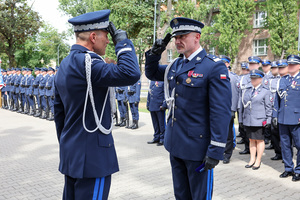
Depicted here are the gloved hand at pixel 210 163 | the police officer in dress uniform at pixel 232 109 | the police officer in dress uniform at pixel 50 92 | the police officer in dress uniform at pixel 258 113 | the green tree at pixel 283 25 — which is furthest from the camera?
the green tree at pixel 283 25

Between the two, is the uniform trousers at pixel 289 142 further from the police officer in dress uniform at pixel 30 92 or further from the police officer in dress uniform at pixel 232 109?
the police officer in dress uniform at pixel 30 92

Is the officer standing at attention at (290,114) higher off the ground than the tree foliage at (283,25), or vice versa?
the tree foliage at (283,25)

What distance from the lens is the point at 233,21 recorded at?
2941 cm

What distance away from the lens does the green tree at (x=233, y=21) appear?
28812 millimetres

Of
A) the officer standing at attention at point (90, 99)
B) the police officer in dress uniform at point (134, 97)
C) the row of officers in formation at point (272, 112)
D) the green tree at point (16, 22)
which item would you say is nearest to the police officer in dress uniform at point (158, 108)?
the police officer in dress uniform at point (134, 97)

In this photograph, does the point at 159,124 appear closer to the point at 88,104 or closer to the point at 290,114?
the point at 290,114

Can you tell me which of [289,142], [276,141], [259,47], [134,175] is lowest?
[134,175]

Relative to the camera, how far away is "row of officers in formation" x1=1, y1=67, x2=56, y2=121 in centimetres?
1272

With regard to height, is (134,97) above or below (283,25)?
below

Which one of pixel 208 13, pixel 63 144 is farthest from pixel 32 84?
pixel 208 13

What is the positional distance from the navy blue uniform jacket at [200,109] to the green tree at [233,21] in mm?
28311

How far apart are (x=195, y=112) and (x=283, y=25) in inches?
1074

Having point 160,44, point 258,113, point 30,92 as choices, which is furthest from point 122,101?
point 160,44

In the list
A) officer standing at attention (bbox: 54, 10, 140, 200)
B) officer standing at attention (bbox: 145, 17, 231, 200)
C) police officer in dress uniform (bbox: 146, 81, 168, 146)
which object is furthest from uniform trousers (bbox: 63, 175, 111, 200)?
police officer in dress uniform (bbox: 146, 81, 168, 146)
